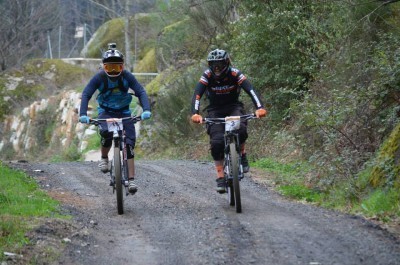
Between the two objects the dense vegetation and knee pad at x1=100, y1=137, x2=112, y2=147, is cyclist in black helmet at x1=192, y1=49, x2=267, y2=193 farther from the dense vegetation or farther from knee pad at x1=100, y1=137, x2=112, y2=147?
the dense vegetation

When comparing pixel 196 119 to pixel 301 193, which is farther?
pixel 301 193

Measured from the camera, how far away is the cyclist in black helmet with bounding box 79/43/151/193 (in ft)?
33.6

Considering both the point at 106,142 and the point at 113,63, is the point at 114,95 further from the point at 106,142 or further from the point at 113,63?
the point at 106,142

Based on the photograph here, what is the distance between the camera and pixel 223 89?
33.5 feet

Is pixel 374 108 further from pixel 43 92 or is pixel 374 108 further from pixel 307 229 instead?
pixel 43 92

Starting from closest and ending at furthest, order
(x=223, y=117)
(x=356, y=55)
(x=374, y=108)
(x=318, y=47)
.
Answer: (x=223, y=117) < (x=374, y=108) < (x=356, y=55) < (x=318, y=47)

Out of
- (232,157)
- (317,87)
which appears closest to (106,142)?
(232,157)

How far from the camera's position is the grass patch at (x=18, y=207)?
8.04 m

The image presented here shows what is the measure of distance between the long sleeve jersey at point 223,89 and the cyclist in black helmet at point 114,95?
2.61ft

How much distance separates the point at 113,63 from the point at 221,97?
5.34 ft

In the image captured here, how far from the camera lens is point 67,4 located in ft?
199

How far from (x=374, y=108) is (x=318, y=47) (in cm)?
478

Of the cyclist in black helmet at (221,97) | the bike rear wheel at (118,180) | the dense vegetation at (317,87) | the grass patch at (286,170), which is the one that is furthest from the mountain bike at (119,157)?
the grass patch at (286,170)

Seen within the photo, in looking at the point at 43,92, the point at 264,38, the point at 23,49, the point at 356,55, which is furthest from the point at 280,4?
the point at 23,49
